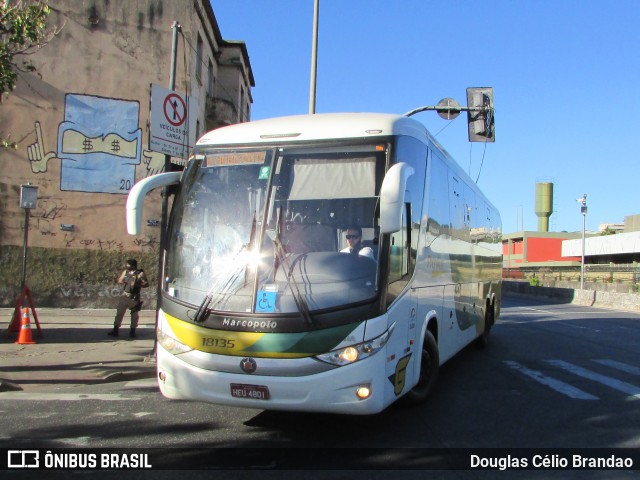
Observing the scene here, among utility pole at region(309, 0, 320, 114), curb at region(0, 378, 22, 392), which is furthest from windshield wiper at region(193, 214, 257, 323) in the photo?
utility pole at region(309, 0, 320, 114)

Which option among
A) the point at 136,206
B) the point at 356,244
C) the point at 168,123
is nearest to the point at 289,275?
the point at 356,244

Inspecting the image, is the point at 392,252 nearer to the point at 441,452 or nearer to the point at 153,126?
the point at 441,452

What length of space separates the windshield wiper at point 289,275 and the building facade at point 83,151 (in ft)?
42.5

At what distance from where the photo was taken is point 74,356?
934 centimetres

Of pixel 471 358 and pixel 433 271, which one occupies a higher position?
pixel 433 271

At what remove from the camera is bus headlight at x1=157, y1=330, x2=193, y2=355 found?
497cm

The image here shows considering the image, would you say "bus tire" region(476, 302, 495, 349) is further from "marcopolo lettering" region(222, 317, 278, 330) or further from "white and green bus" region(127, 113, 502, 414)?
"marcopolo lettering" region(222, 317, 278, 330)

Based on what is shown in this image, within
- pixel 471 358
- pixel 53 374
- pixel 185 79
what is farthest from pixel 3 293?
pixel 471 358

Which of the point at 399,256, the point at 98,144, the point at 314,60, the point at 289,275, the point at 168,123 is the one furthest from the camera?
the point at 98,144

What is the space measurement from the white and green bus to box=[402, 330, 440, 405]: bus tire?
0.34 metres

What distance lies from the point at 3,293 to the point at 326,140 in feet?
48.6

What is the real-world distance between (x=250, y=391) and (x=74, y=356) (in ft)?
19.6

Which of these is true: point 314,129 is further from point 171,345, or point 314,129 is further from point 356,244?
point 171,345

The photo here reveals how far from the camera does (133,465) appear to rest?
14.9ft
